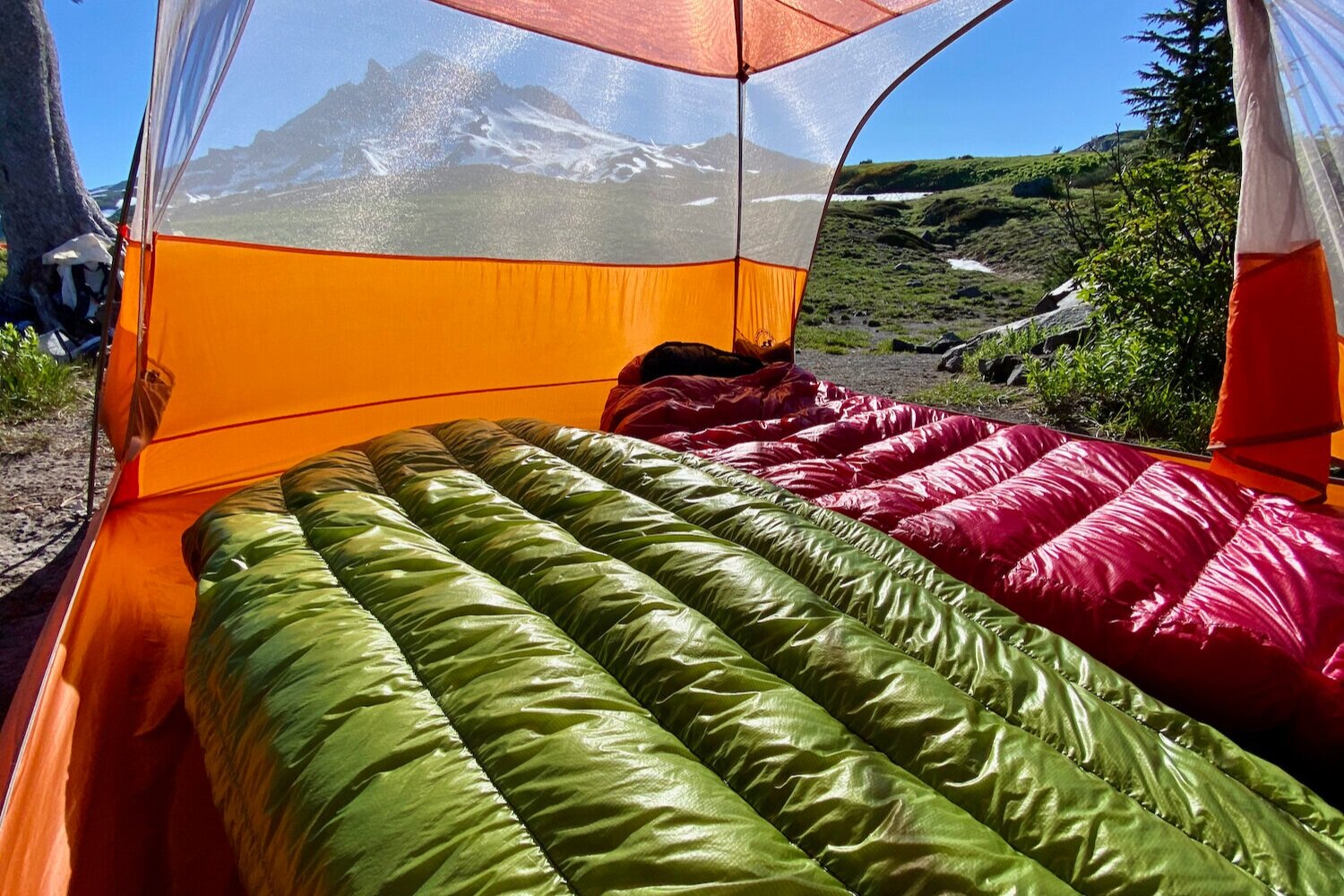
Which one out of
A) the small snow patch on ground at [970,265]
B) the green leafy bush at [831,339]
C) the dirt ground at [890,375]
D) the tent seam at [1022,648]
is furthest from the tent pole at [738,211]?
the small snow patch on ground at [970,265]

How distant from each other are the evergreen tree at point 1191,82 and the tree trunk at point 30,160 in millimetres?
7775

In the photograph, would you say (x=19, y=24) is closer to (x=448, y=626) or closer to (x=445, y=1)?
(x=445, y=1)

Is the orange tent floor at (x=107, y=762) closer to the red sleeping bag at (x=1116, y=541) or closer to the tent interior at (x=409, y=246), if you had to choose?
the tent interior at (x=409, y=246)

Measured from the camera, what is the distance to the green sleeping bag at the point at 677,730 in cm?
80

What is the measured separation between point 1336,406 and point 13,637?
3646 mm

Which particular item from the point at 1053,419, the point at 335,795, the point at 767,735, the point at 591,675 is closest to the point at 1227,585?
the point at 767,735

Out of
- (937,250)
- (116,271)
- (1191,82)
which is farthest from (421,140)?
(937,250)

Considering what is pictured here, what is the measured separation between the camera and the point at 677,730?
1005mm

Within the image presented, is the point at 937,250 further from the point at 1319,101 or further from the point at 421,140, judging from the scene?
the point at 1319,101

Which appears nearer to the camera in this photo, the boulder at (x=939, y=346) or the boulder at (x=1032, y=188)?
the boulder at (x=939, y=346)

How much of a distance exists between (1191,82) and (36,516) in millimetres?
10075

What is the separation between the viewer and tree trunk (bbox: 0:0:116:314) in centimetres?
523

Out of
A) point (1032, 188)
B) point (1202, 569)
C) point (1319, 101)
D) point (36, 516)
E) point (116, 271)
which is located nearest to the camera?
point (1202, 569)

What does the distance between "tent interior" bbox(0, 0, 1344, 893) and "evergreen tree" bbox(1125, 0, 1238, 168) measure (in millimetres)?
3563
